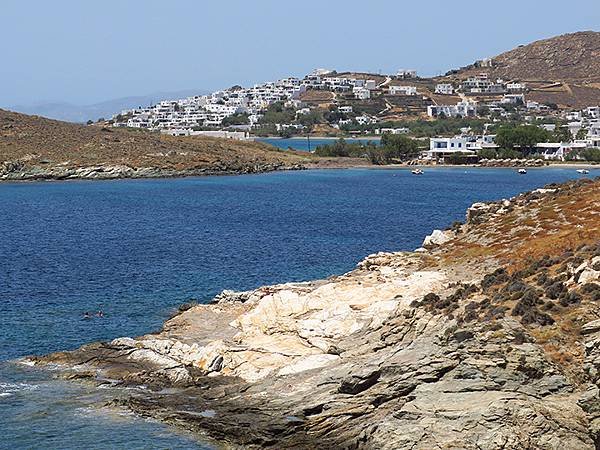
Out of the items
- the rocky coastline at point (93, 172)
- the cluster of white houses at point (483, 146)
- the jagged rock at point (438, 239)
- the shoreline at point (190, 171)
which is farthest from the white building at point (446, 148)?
the jagged rock at point (438, 239)

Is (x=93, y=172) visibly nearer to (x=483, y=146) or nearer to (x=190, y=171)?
(x=190, y=171)

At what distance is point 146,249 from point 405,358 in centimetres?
3944

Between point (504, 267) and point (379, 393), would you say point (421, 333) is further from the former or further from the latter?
point (504, 267)

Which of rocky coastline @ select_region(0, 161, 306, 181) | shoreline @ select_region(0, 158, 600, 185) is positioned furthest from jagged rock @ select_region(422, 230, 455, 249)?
rocky coastline @ select_region(0, 161, 306, 181)

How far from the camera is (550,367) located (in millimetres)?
24453

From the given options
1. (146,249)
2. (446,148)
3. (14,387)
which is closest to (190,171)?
(446,148)

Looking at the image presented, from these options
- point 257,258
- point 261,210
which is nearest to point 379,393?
point 257,258

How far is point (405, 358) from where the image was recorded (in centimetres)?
2647

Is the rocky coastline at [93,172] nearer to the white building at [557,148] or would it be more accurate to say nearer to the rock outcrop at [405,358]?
the white building at [557,148]

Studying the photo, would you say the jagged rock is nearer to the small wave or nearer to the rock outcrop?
the rock outcrop

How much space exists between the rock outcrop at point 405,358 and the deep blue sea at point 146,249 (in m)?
2.03

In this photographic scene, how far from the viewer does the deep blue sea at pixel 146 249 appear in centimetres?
2889

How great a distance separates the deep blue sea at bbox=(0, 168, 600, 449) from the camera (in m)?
28.9

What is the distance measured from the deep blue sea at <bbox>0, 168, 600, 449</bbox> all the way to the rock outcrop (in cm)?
203
